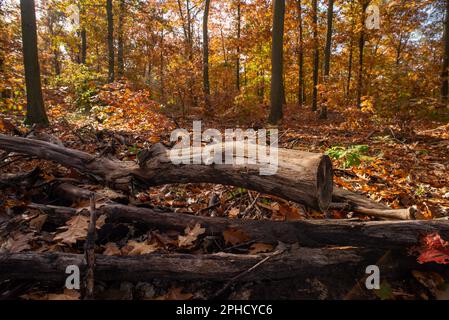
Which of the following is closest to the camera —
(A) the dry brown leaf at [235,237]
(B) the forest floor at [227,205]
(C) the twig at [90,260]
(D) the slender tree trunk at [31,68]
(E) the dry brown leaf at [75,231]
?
(C) the twig at [90,260]

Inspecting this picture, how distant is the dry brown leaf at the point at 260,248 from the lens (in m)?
2.07

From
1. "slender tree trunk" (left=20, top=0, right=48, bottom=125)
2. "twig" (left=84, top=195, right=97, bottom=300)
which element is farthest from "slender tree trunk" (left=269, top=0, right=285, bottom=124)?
"twig" (left=84, top=195, right=97, bottom=300)

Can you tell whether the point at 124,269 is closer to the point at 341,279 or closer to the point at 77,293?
the point at 77,293

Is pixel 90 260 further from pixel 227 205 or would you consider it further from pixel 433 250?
pixel 433 250

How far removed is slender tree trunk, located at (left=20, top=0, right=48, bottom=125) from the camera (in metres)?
7.70

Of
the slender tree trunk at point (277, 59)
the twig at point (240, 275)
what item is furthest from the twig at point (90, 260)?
the slender tree trunk at point (277, 59)

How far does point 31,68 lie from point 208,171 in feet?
26.5

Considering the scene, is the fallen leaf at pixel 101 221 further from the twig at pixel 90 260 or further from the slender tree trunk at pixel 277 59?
the slender tree trunk at pixel 277 59

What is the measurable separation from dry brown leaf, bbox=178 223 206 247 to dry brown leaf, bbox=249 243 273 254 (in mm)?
396

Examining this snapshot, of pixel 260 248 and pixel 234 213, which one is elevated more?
pixel 234 213

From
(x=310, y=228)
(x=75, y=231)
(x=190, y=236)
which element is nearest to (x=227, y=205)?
(x=190, y=236)

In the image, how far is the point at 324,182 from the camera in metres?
2.29

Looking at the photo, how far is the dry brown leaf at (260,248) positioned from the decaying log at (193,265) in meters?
0.15

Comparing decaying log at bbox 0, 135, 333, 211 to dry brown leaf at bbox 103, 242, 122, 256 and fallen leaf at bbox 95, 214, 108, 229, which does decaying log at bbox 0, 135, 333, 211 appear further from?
dry brown leaf at bbox 103, 242, 122, 256
